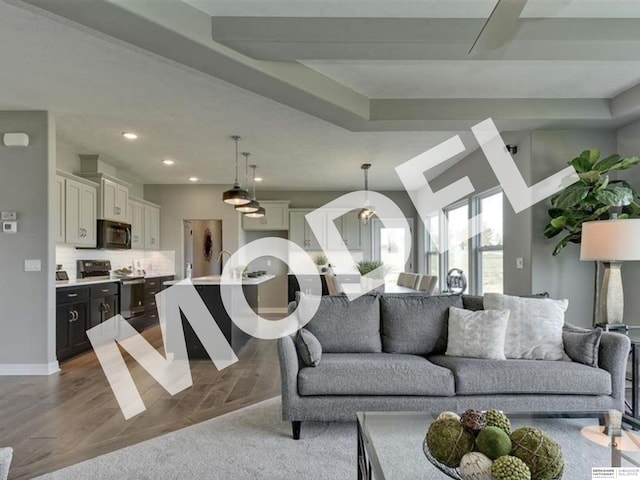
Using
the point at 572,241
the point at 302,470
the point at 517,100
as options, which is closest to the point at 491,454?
the point at 302,470

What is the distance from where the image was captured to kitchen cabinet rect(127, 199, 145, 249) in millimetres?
6552

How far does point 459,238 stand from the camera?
664 cm

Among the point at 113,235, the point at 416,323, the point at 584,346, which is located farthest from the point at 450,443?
the point at 113,235

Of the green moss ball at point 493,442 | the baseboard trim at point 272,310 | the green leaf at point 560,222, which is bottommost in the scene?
the baseboard trim at point 272,310

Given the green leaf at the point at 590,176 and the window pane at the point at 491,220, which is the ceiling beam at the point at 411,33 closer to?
the green leaf at the point at 590,176

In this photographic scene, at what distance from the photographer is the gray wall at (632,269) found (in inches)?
150

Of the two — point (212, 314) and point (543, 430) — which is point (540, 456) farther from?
point (212, 314)

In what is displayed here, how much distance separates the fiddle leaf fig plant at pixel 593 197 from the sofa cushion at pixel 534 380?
159 cm

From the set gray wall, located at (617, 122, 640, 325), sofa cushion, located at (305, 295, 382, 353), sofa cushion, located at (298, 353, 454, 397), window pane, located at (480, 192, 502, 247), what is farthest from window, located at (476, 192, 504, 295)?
sofa cushion, located at (298, 353, 454, 397)

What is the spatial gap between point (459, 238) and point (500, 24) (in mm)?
5243

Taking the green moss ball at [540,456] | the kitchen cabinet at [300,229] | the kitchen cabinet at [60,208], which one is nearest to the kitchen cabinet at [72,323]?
the kitchen cabinet at [60,208]

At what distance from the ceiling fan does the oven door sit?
17.8ft

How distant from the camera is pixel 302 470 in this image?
2.15 meters

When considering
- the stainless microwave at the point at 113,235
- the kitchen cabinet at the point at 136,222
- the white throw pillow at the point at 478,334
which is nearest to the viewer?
the white throw pillow at the point at 478,334
